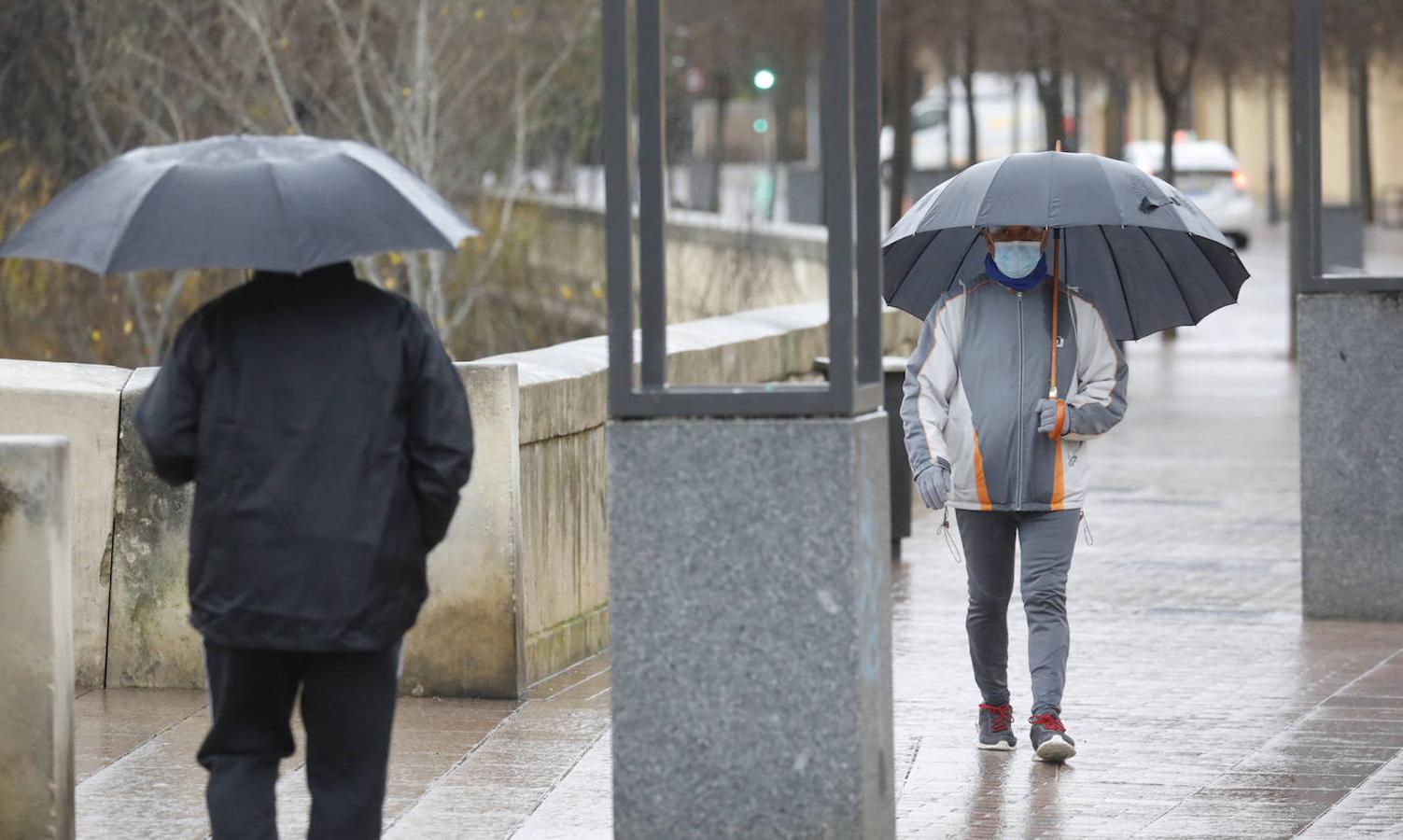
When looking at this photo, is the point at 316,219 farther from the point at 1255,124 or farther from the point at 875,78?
the point at 1255,124

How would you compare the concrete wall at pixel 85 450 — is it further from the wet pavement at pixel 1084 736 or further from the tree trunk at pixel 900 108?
the tree trunk at pixel 900 108

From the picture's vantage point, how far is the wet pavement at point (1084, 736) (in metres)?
6.05

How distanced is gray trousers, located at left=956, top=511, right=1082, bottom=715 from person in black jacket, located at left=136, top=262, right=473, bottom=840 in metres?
2.45

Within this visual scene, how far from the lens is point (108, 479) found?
298 inches

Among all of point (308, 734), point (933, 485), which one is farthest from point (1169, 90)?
point (308, 734)

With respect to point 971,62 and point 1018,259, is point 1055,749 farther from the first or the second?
point 971,62

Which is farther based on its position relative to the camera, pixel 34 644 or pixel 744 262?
→ pixel 744 262

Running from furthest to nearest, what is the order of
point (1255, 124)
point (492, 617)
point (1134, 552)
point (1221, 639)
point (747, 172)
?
point (1255, 124) → point (747, 172) → point (1134, 552) → point (1221, 639) → point (492, 617)

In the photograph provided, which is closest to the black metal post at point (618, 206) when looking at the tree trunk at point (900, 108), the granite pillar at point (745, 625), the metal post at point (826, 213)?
A: the metal post at point (826, 213)

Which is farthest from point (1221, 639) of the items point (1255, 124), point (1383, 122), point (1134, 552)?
point (1255, 124)

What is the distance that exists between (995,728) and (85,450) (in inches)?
120

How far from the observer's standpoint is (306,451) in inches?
177

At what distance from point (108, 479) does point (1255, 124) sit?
6285 centimetres

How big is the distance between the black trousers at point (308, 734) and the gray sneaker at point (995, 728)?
257 centimetres
